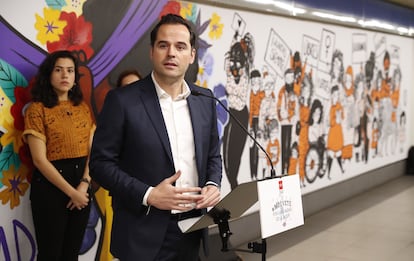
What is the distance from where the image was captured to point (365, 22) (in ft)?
22.6

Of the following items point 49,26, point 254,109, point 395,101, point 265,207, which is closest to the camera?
point 265,207

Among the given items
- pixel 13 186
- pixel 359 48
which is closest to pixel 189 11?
pixel 13 186

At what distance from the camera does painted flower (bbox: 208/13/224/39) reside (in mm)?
4309

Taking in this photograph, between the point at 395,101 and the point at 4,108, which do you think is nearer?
the point at 4,108

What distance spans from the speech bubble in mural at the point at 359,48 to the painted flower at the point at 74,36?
4297mm

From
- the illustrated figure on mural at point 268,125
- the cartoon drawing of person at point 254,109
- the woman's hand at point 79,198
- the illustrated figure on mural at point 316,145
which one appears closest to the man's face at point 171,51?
the woman's hand at point 79,198

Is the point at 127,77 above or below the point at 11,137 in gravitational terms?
above

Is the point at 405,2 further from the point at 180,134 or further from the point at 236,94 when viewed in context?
the point at 180,134

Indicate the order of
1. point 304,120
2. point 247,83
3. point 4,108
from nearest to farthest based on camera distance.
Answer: point 4,108
point 247,83
point 304,120

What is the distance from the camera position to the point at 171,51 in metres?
1.90

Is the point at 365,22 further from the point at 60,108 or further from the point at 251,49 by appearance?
the point at 60,108

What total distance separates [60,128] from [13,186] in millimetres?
462

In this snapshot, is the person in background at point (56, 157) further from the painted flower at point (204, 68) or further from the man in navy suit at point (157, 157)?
the painted flower at point (204, 68)

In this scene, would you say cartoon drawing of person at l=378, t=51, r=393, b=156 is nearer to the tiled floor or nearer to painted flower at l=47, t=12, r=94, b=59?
the tiled floor
